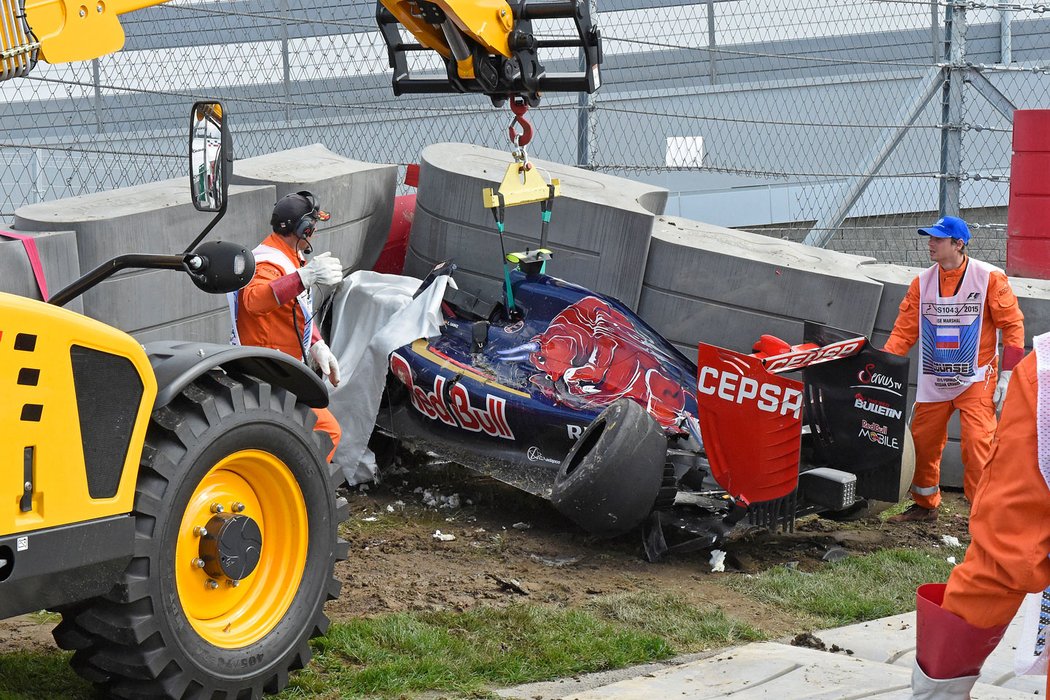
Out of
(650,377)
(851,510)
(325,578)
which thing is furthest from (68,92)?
(851,510)

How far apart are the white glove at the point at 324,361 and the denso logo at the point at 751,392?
5.72 ft

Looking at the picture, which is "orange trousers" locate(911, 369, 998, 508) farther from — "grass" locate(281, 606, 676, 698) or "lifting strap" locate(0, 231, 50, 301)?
"lifting strap" locate(0, 231, 50, 301)

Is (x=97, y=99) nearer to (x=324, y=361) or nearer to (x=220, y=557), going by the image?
(x=324, y=361)

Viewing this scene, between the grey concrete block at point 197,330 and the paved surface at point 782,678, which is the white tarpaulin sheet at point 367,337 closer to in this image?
the grey concrete block at point 197,330

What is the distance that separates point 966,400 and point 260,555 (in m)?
4.44

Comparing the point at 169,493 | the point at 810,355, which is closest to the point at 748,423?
the point at 810,355

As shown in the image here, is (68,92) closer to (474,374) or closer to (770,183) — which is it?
(474,374)

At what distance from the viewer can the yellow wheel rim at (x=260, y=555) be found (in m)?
4.16

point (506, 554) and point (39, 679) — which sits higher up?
point (39, 679)

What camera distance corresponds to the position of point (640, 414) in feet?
19.9

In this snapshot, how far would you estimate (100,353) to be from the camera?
3777 mm

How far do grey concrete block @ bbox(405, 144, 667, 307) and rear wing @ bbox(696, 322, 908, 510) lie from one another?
154 centimetres

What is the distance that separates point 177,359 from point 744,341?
411 centimetres

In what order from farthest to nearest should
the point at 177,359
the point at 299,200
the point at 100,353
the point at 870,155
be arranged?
1. the point at 870,155
2. the point at 299,200
3. the point at 177,359
4. the point at 100,353
